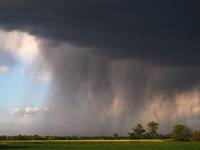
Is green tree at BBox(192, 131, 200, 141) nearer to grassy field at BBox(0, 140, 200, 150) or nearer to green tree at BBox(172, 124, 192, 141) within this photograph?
green tree at BBox(172, 124, 192, 141)

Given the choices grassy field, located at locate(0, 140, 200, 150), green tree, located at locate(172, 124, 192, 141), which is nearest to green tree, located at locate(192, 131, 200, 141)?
green tree, located at locate(172, 124, 192, 141)

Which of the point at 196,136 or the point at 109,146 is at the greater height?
the point at 196,136

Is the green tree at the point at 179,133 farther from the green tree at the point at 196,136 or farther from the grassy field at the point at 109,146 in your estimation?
the grassy field at the point at 109,146

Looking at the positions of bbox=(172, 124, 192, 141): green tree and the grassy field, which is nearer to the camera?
the grassy field

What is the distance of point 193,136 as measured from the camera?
190 m

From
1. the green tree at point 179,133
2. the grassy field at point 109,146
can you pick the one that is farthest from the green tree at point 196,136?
the grassy field at point 109,146

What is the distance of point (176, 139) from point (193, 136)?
8.52m

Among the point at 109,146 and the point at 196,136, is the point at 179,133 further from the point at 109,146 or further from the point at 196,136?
the point at 109,146

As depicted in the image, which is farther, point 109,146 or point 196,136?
point 196,136

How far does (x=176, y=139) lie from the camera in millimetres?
191125

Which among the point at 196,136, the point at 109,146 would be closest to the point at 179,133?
the point at 196,136

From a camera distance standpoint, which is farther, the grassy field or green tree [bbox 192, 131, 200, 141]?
green tree [bbox 192, 131, 200, 141]

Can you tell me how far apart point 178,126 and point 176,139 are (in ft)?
22.2

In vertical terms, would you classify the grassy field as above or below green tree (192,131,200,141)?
below
